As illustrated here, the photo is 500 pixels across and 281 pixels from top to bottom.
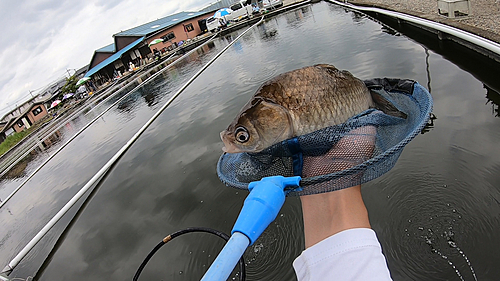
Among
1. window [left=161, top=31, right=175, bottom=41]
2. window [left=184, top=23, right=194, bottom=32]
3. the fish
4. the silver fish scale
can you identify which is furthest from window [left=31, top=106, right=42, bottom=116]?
the silver fish scale

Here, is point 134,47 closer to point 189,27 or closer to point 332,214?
point 189,27

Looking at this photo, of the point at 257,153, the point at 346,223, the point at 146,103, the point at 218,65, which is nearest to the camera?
the point at 346,223

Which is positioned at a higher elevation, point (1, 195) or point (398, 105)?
point (398, 105)

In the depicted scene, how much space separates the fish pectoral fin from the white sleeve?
4.33 ft

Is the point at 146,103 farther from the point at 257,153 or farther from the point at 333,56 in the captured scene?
the point at 257,153

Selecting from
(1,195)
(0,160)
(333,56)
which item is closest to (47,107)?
(0,160)

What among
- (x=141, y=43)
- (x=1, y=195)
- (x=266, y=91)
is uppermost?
(x=141, y=43)

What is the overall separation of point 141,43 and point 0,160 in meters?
30.5

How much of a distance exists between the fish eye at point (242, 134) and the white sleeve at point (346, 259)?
33.9 inches

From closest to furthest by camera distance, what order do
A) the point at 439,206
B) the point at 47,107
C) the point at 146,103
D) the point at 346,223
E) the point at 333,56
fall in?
the point at 346,223 < the point at 439,206 < the point at 333,56 < the point at 146,103 < the point at 47,107

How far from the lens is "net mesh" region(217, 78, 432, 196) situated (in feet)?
5.10

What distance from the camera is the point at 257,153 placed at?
2.02 meters

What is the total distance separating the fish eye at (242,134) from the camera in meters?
1.91

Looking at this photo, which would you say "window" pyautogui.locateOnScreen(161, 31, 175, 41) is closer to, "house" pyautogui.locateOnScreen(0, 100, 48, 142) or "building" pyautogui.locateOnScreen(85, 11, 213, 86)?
"building" pyautogui.locateOnScreen(85, 11, 213, 86)
